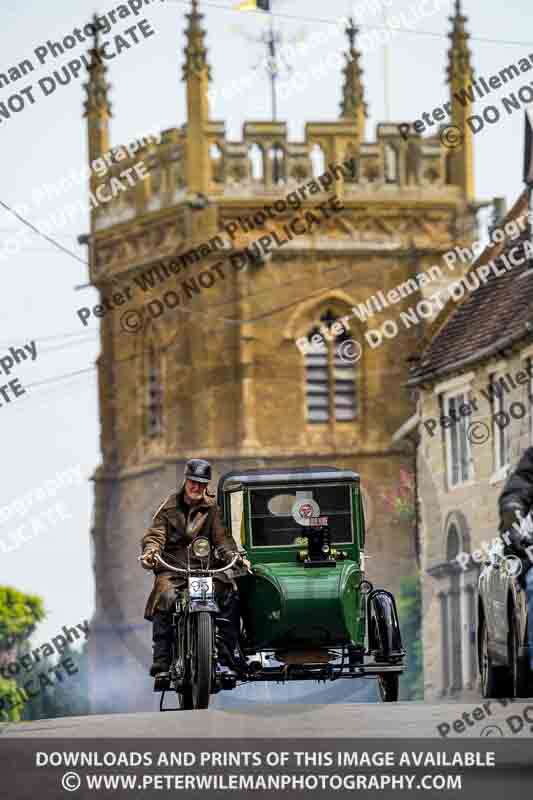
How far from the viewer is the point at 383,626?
18047mm

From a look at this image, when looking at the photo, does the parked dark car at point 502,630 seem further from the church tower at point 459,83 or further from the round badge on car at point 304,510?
the church tower at point 459,83

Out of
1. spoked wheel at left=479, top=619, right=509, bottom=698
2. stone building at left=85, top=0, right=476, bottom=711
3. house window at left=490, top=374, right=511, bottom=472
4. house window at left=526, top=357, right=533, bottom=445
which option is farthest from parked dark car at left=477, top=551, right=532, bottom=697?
stone building at left=85, top=0, right=476, bottom=711

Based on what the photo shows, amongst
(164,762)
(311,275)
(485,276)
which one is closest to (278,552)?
(164,762)

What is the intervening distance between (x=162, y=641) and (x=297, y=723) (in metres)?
2.46

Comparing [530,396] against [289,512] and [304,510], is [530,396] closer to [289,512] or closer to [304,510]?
[289,512]

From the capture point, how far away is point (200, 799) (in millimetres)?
10547

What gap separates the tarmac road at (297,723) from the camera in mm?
13688

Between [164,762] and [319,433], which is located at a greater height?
[319,433]

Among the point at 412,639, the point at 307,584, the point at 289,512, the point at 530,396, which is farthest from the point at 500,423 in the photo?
the point at 307,584

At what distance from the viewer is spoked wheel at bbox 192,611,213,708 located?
54.0ft

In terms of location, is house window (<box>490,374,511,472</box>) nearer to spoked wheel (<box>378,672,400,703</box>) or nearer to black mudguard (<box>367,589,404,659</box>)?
spoked wheel (<box>378,672,400,703</box>)

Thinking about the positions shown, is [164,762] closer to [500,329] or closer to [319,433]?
[500,329]

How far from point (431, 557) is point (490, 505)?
4886 millimetres

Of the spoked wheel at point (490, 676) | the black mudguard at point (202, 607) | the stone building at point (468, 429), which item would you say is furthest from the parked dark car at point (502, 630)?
the stone building at point (468, 429)
